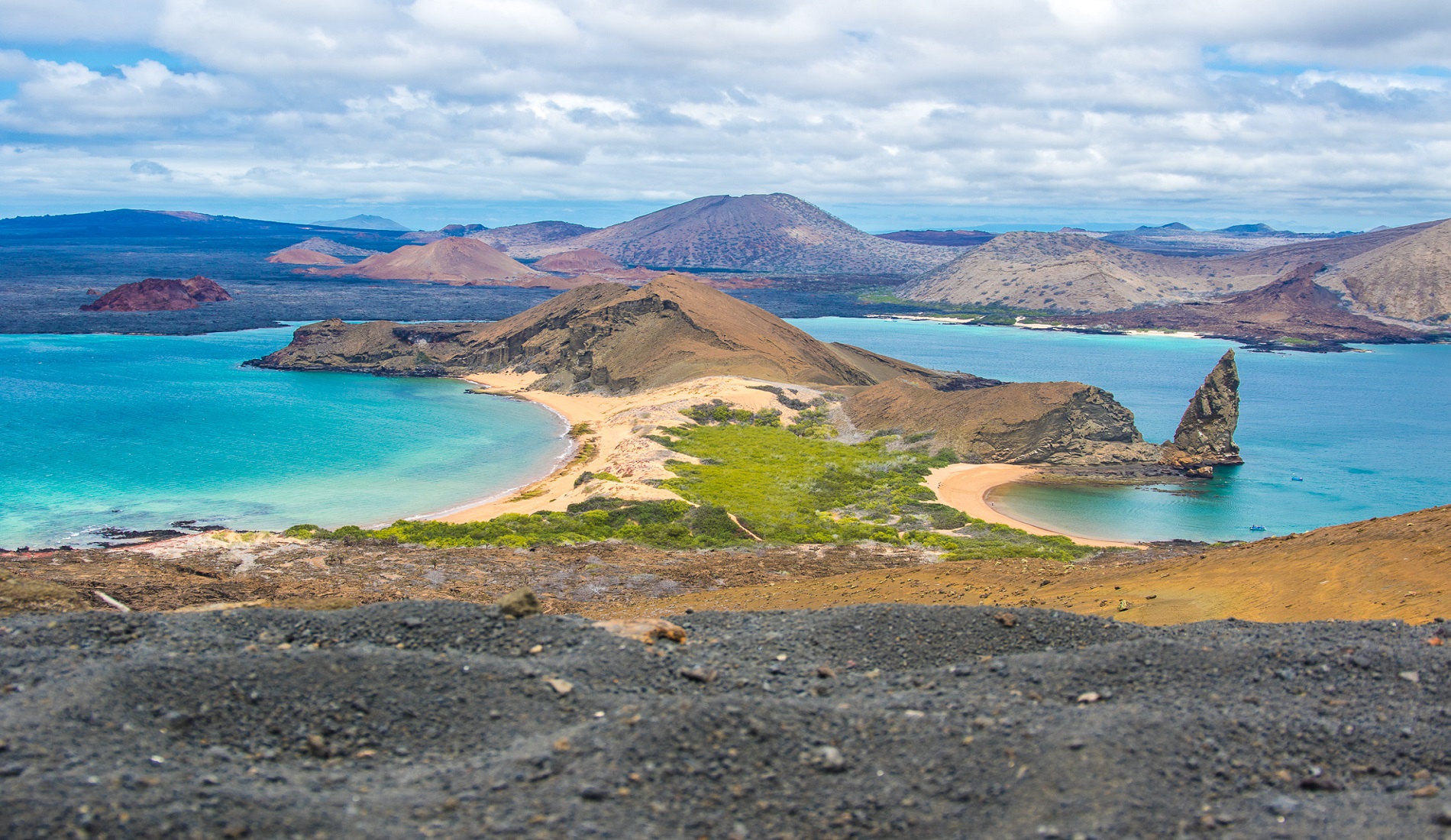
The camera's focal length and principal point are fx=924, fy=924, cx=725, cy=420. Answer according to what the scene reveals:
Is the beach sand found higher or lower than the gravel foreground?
lower

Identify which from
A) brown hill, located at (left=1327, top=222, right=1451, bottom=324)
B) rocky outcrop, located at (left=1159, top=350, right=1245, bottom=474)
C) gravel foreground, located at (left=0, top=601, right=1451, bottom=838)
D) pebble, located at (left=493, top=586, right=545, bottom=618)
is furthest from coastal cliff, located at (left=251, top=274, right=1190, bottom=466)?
brown hill, located at (left=1327, top=222, right=1451, bottom=324)

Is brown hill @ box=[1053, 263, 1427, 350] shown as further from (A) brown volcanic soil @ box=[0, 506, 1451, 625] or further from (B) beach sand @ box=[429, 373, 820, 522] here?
(A) brown volcanic soil @ box=[0, 506, 1451, 625]

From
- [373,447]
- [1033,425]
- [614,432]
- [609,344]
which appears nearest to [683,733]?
[1033,425]

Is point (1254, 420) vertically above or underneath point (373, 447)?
above

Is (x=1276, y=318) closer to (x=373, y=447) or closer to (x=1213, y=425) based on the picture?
(x=1213, y=425)

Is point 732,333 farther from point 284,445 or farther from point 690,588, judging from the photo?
point 690,588
